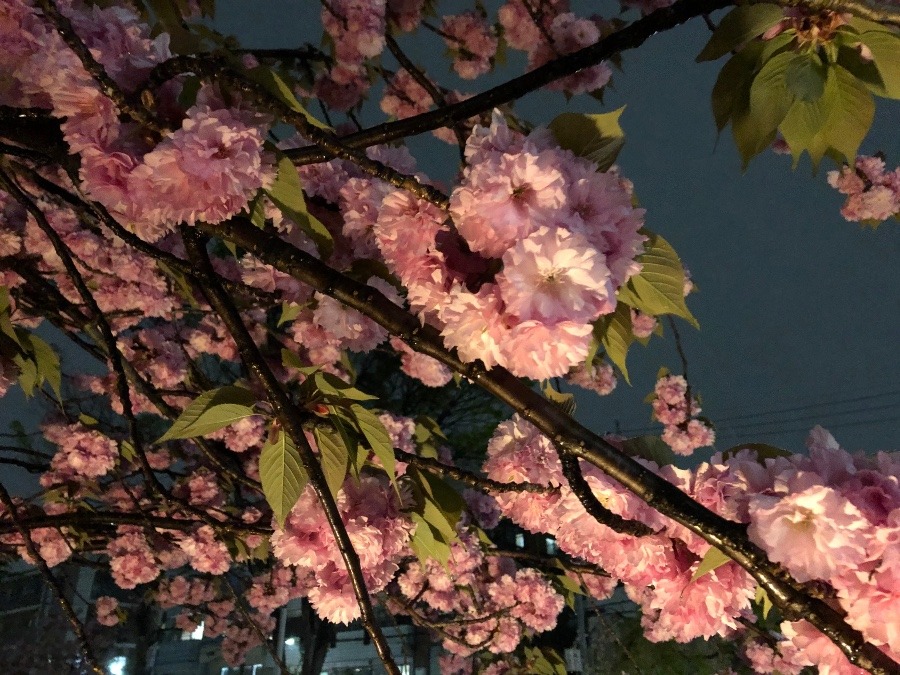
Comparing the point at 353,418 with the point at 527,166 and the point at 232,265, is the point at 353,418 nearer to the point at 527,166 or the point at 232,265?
the point at 527,166

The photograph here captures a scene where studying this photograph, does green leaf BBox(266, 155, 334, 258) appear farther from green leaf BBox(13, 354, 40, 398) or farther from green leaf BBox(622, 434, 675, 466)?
green leaf BBox(13, 354, 40, 398)

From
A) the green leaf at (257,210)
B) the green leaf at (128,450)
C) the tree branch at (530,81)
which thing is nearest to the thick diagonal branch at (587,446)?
the green leaf at (257,210)

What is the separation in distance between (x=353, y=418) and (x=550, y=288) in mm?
415

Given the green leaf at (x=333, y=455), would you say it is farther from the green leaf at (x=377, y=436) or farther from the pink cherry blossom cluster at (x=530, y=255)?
the pink cherry blossom cluster at (x=530, y=255)

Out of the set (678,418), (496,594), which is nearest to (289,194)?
(496,594)

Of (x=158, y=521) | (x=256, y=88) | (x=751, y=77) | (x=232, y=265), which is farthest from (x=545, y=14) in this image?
(x=158, y=521)

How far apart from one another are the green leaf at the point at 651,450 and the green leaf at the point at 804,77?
0.44m

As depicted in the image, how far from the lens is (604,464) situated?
0.56m

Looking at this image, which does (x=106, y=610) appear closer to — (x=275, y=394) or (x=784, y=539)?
(x=275, y=394)

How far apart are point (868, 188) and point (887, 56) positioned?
7.40 feet

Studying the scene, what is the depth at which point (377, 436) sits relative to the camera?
773 millimetres

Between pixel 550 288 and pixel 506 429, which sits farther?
pixel 506 429

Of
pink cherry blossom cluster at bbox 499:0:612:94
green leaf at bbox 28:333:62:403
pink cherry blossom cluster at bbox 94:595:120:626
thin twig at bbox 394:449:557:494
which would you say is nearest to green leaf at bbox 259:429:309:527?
thin twig at bbox 394:449:557:494

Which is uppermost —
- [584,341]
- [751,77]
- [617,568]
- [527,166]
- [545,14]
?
[545,14]
